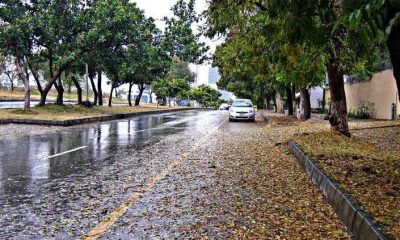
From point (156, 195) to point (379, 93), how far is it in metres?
22.0

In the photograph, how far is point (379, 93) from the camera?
2550 centimetres

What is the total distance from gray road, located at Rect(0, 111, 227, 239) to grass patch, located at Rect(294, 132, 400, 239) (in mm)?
3210

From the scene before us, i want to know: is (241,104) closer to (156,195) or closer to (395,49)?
(156,195)

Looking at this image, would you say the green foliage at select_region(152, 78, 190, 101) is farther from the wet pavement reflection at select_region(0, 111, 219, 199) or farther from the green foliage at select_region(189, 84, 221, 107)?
the wet pavement reflection at select_region(0, 111, 219, 199)

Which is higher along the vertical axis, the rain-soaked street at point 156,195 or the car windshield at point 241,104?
the car windshield at point 241,104

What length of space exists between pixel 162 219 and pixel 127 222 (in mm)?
442

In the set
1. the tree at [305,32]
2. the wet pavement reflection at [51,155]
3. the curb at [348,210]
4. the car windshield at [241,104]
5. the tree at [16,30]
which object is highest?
the tree at [16,30]

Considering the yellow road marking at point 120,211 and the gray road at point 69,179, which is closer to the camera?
the yellow road marking at point 120,211

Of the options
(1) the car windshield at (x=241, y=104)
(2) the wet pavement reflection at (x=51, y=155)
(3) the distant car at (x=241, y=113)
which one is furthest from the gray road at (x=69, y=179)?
(1) the car windshield at (x=241, y=104)

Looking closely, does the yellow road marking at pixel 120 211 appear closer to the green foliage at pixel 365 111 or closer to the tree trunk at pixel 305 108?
the tree trunk at pixel 305 108

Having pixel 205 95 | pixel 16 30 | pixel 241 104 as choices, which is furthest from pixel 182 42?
pixel 205 95

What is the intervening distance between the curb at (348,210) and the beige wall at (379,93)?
1716 centimetres

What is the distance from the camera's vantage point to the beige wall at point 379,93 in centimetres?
2368

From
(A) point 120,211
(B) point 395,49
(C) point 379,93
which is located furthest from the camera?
(C) point 379,93
